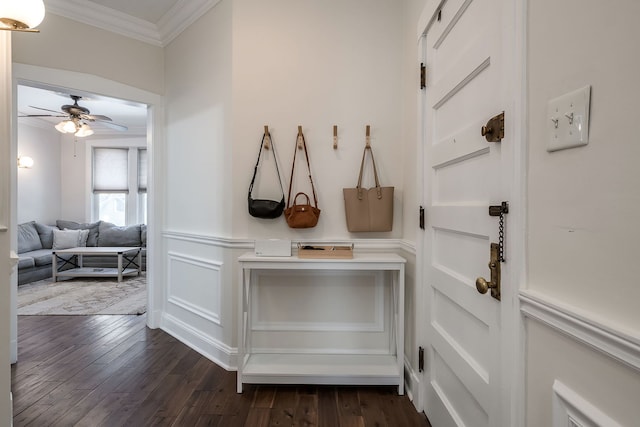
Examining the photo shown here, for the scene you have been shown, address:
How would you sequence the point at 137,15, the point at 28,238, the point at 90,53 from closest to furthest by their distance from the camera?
1. the point at 90,53
2. the point at 137,15
3. the point at 28,238

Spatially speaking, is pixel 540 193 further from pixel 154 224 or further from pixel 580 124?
pixel 154 224

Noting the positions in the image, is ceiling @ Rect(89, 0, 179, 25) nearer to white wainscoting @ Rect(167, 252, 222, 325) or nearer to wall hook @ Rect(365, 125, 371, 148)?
wall hook @ Rect(365, 125, 371, 148)

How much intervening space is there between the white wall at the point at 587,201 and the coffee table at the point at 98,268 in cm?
525

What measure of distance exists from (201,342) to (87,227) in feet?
15.6

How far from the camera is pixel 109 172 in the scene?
20.4ft

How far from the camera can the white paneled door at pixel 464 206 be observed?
3.25ft

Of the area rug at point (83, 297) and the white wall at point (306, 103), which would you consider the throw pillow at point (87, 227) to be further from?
the white wall at point (306, 103)

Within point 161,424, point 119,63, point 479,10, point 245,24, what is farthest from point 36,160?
point 479,10

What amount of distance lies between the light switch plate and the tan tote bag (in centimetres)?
124

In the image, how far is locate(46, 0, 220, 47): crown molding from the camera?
242cm

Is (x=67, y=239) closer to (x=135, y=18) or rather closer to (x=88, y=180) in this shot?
(x=88, y=180)

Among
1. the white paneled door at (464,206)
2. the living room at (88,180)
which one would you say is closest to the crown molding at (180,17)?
the white paneled door at (464,206)

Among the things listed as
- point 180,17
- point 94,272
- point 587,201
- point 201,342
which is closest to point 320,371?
point 201,342

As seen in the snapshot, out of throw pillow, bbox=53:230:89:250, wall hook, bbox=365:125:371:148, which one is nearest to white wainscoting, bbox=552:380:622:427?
wall hook, bbox=365:125:371:148
